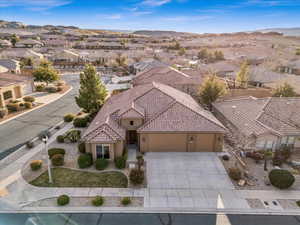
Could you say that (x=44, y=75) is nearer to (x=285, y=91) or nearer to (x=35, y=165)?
(x=35, y=165)

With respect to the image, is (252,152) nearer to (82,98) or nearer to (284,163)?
(284,163)

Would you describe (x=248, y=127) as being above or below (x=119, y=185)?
above

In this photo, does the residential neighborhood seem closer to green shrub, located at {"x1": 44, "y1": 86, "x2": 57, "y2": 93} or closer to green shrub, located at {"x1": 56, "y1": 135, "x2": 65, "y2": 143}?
green shrub, located at {"x1": 56, "y1": 135, "x2": 65, "y2": 143}

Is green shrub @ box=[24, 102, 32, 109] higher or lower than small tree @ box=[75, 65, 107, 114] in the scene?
lower

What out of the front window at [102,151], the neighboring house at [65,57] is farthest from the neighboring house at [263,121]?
the neighboring house at [65,57]

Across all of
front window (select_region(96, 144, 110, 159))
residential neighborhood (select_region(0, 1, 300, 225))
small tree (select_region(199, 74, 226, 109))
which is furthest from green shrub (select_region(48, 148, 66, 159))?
small tree (select_region(199, 74, 226, 109))

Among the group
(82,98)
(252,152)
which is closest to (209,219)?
(252,152)
